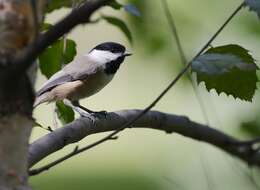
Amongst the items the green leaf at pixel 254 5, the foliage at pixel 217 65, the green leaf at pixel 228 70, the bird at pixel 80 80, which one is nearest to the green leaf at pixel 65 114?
the foliage at pixel 217 65

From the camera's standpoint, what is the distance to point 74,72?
2.07m

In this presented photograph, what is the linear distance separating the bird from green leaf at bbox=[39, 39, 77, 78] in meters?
0.75

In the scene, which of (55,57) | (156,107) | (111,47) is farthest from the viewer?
(156,107)

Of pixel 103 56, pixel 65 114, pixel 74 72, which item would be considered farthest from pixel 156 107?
pixel 65 114

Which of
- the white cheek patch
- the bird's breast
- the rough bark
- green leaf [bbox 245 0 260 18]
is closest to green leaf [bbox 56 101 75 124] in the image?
green leaf [bbox 245 0 260 18]

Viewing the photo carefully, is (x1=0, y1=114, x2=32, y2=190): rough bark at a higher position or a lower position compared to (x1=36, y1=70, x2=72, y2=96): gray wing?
higher

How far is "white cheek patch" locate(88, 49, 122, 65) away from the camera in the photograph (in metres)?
2.18

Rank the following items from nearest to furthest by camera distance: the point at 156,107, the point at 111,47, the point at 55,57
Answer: the point at 55,57 < the point at 111,47 < the point at 156,107

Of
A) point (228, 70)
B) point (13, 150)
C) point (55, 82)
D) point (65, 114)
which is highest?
point (228, 70)

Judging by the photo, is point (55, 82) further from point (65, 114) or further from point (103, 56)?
point (65, 114)

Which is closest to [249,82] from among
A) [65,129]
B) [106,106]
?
[65,129]

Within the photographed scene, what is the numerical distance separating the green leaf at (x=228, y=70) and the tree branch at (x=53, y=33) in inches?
12.1

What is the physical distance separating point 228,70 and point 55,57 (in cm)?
36

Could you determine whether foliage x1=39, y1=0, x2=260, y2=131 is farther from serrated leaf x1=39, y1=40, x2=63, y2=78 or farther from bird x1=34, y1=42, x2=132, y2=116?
bird x1=34, y1=42, x2=132, y2=116
